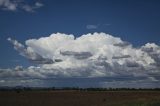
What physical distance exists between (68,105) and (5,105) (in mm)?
12087

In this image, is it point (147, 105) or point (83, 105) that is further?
point (83, 105)

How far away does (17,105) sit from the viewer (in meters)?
65.2

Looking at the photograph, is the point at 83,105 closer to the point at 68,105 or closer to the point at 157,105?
the point at 68,105

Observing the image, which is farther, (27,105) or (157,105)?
(27,105)

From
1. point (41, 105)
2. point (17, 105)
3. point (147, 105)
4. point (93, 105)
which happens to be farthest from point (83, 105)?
point (147, 105)

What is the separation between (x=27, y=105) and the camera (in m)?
65.9

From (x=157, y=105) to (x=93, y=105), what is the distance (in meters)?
16.0

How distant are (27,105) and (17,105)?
1.94m

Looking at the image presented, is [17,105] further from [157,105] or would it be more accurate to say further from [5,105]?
[157,105]

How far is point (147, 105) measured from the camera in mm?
50500

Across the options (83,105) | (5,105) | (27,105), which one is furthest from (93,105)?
(5,105)

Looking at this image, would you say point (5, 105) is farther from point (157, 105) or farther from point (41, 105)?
point (157, 105)

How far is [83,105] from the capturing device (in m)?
64.2

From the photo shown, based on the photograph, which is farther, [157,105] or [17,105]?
[17,105]
